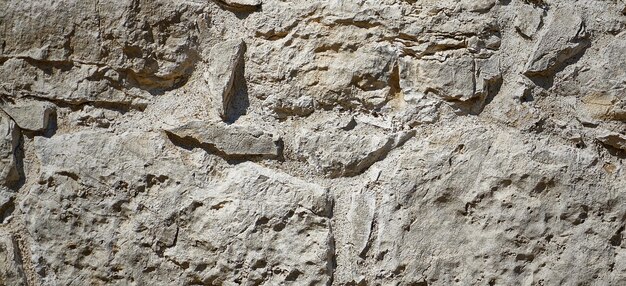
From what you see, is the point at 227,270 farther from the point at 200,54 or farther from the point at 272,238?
the point at 200,54

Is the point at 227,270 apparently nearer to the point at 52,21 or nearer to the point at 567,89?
the point at 52,21

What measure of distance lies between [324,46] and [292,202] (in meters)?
0.25

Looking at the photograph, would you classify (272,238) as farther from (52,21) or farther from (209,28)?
(52,21)

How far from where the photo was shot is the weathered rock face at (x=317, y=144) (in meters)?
1.00

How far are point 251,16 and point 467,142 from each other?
1.29 ft

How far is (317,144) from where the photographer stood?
1.02 metres

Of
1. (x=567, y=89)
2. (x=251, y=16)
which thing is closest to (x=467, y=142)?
(x=567, y=89)

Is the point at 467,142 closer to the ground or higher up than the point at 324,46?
closer to the ground

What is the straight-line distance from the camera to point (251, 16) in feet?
3.42

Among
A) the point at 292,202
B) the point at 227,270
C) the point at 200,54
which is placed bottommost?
the point at 227,270

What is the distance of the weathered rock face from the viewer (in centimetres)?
100

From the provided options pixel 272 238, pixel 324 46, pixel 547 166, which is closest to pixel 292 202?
pixel 272 238

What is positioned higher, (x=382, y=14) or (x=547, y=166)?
(x=382, y=14)

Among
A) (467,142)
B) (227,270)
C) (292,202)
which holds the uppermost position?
(467,142)
